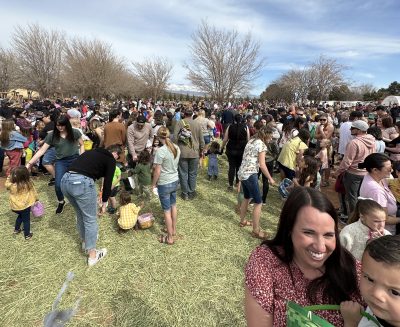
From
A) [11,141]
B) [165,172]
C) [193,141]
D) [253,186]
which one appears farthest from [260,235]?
[11,141]

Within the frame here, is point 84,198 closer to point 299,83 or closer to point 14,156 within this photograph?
point 14,156

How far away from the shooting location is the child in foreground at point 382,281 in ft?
3.29

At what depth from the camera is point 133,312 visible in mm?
2984

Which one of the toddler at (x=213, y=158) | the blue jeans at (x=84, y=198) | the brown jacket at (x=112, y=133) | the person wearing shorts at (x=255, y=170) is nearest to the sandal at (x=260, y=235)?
the person wearing shorts at (x=255, y=170)

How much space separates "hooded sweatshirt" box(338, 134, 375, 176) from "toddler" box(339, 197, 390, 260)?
6.41ft

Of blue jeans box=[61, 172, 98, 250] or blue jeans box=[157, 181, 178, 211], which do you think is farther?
blue jeans box=[157, 181, 178, 211]

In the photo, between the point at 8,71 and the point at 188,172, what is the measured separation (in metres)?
31.8

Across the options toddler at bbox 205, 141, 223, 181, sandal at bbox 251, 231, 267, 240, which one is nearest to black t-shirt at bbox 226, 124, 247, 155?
toddler at bbox 205, 141, 223, 181

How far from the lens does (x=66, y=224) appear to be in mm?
4957

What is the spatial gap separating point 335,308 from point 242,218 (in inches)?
144

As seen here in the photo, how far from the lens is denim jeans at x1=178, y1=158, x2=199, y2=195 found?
19.6 feet

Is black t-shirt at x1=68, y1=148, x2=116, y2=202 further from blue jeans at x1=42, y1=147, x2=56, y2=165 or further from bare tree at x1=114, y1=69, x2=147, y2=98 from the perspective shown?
bare tree at x1=114, y1=69, x2=147, y2=98

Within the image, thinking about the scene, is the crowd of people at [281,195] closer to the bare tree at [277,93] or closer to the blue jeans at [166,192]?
the blue jeans at [166,192]

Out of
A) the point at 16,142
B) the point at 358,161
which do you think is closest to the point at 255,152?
the point at 358,161
